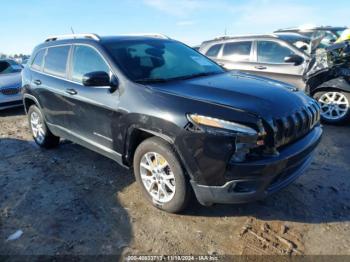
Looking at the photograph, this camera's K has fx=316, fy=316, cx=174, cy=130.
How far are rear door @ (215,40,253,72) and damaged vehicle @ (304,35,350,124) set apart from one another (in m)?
1.32

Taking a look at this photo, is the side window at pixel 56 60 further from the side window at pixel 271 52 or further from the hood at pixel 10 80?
the hood at pixel 10 80

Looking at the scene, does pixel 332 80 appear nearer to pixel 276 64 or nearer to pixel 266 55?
pixel 276 64

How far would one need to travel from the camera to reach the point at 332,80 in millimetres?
6160

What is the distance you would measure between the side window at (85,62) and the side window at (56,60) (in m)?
0.30

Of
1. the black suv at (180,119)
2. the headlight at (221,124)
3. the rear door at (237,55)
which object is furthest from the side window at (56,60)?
the rear door at (237,55)

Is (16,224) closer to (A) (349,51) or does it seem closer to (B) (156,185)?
(B) (156,185)

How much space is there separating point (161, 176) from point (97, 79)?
4.16ft

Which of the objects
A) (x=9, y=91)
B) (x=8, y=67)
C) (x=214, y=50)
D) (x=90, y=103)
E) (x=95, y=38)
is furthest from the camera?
(x=8, y=67)

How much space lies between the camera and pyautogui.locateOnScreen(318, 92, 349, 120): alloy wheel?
610cm

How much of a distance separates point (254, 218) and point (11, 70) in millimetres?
8910

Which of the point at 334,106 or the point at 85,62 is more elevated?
the point at 85,62

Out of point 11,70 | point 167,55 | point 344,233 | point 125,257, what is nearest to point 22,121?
point 11,70

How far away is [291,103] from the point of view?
122 inches

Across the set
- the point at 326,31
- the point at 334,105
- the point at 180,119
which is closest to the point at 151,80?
the point at 180,119
